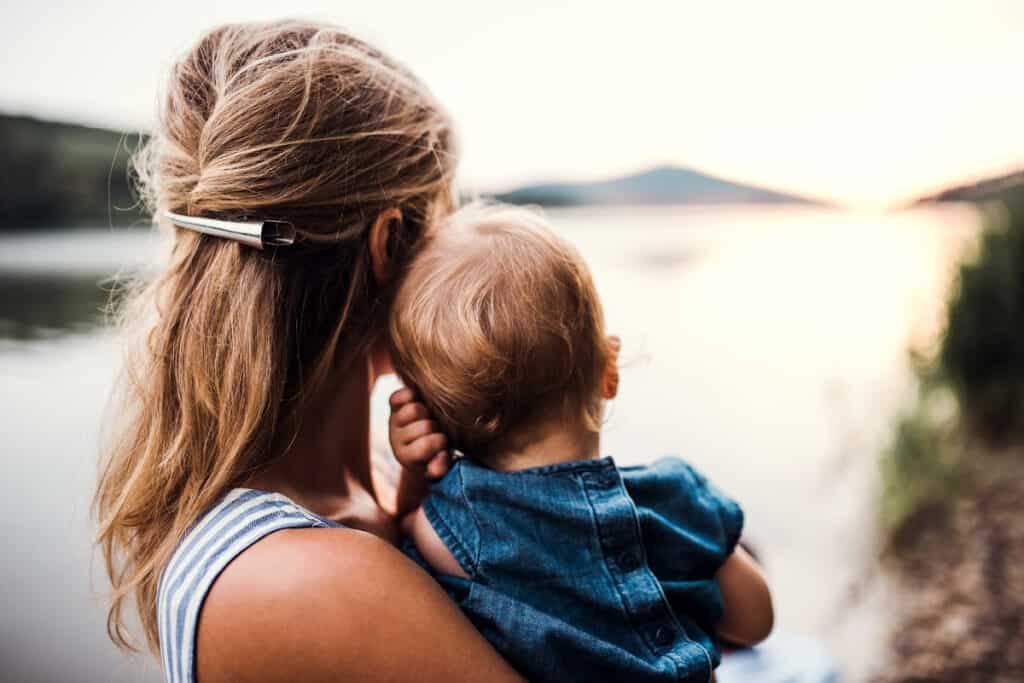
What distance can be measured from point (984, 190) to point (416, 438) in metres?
3.18

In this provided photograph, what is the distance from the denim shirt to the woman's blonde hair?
0.25m

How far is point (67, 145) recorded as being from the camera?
128cm

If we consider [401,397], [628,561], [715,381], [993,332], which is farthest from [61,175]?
→ [993,332]

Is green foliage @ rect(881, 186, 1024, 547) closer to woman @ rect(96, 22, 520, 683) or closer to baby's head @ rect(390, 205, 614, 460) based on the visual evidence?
baby's head @ rect(390, 205, 614, 460)

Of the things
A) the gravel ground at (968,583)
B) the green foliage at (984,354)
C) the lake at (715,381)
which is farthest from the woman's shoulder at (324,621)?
the green foliage at (984,354)

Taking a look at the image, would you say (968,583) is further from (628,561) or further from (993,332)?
(628,561)

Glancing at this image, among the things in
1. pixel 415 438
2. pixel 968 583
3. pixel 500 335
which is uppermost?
pixel 500 335

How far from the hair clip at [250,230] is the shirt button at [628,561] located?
51cm

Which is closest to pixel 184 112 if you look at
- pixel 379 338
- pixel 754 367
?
pixel 379 338

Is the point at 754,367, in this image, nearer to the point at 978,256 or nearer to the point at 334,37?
the point at 978,256

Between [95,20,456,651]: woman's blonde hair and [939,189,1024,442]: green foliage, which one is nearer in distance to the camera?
[95,20,456,651]: woman's blonde hair

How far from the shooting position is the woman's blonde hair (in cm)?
87

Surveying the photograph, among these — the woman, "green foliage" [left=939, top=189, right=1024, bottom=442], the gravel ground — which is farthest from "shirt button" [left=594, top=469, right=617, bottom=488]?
"green foliage" [left=939, top=189, right=1024, bottom=442]

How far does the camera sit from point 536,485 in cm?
92
